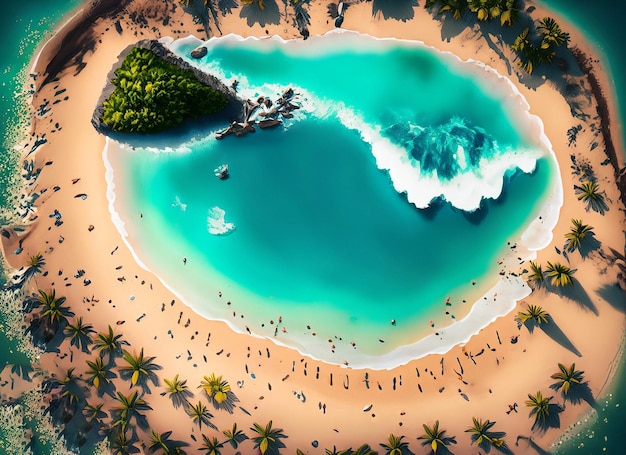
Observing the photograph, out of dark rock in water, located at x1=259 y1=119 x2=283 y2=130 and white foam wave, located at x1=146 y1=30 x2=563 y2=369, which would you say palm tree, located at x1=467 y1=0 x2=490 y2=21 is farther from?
dark rock in water, located at x1=259 y1=119 x2=283 y2=130

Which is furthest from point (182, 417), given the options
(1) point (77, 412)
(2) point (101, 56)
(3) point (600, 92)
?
(3) point (600, 92)

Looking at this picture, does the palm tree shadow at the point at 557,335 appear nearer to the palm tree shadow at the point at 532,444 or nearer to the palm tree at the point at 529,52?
the palm tree shadow at the point at 532,444

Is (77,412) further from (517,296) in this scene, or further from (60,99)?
(517,296)

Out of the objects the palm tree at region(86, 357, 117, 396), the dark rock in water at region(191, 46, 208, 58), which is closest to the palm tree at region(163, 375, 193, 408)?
the palm tree at region(86, 357, 117, 396)

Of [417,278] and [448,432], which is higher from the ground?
[417,278]

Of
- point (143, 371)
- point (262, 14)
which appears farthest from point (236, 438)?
point (262, 14)

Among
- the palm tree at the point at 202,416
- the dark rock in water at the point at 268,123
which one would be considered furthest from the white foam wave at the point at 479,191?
the palm tree at the point at 202,416
